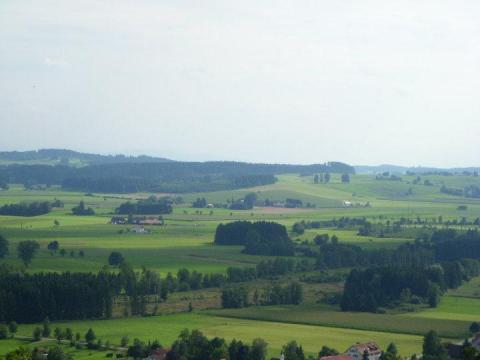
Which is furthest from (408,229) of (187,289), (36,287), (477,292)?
(36,287)

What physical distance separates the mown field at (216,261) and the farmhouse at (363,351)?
6.37 feet

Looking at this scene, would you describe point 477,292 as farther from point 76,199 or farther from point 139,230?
point 76,199

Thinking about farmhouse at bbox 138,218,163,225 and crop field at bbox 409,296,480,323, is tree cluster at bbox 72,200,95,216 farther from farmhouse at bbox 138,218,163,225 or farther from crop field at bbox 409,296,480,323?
crop field at bbox 409,296,480,323

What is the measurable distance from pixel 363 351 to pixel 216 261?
44.7m

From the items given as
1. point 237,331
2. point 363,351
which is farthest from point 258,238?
point 363,351

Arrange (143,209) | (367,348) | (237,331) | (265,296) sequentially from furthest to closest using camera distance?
1. (143,209)
2. (265,296)
3. (237,331)
4. (367,348)

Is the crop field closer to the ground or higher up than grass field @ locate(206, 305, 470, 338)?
higher up

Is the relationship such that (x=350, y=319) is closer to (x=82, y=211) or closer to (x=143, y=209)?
(x=82, y=211)

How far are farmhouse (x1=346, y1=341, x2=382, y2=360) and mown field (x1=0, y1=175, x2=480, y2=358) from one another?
76.5 inches

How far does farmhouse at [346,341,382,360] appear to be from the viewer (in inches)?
2232

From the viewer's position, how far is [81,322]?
7006 cm

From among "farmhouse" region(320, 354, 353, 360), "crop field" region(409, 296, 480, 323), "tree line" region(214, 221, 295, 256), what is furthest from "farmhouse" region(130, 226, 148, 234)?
"farmhouse" region(320, 354, 353, 360)

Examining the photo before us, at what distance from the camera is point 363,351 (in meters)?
57.2

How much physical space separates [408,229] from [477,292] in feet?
161
